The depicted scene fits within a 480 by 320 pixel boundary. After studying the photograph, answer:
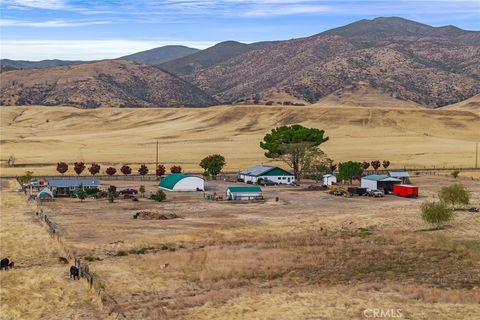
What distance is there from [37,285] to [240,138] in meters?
124

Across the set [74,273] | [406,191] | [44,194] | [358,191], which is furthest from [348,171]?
[74,273]

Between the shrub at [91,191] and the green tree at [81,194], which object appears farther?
the shrub at [91,191]

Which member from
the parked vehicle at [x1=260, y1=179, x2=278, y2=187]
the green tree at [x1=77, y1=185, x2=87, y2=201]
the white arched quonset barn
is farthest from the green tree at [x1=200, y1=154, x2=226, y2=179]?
the green tree at [x1=77, y1=185, x2=87, y2=201]

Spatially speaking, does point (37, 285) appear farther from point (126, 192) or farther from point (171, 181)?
point (171, 181)

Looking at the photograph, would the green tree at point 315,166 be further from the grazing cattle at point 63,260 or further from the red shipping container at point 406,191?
the grazing cattle at point 63,260

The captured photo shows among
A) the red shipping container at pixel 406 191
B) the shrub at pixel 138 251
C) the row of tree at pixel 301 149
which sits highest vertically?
the row of tree at pixel 301 149

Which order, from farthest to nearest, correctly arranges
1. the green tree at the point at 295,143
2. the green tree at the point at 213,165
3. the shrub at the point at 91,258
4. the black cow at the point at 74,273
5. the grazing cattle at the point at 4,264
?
the green tree at the point at 213,165
the green tree at the point at 295,143
the shrub at the point at 91,258
the grazing cattle at the point at 4,264
the black cow at the point at 74,273

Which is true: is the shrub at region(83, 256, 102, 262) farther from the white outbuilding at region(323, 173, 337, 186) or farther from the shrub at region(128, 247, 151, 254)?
the white outbuilding at region(323, 173, 337, 186)

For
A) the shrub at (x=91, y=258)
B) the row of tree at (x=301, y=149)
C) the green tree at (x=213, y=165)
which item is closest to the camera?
the shrub at (x=91, y=258)

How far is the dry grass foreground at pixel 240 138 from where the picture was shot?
117m

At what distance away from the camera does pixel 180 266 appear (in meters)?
36.0

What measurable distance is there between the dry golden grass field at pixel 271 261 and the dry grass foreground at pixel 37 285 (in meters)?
0.19

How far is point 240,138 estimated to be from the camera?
15538cm

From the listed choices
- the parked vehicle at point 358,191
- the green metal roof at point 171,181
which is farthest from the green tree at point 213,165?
the parked vehicle at point 358,191
